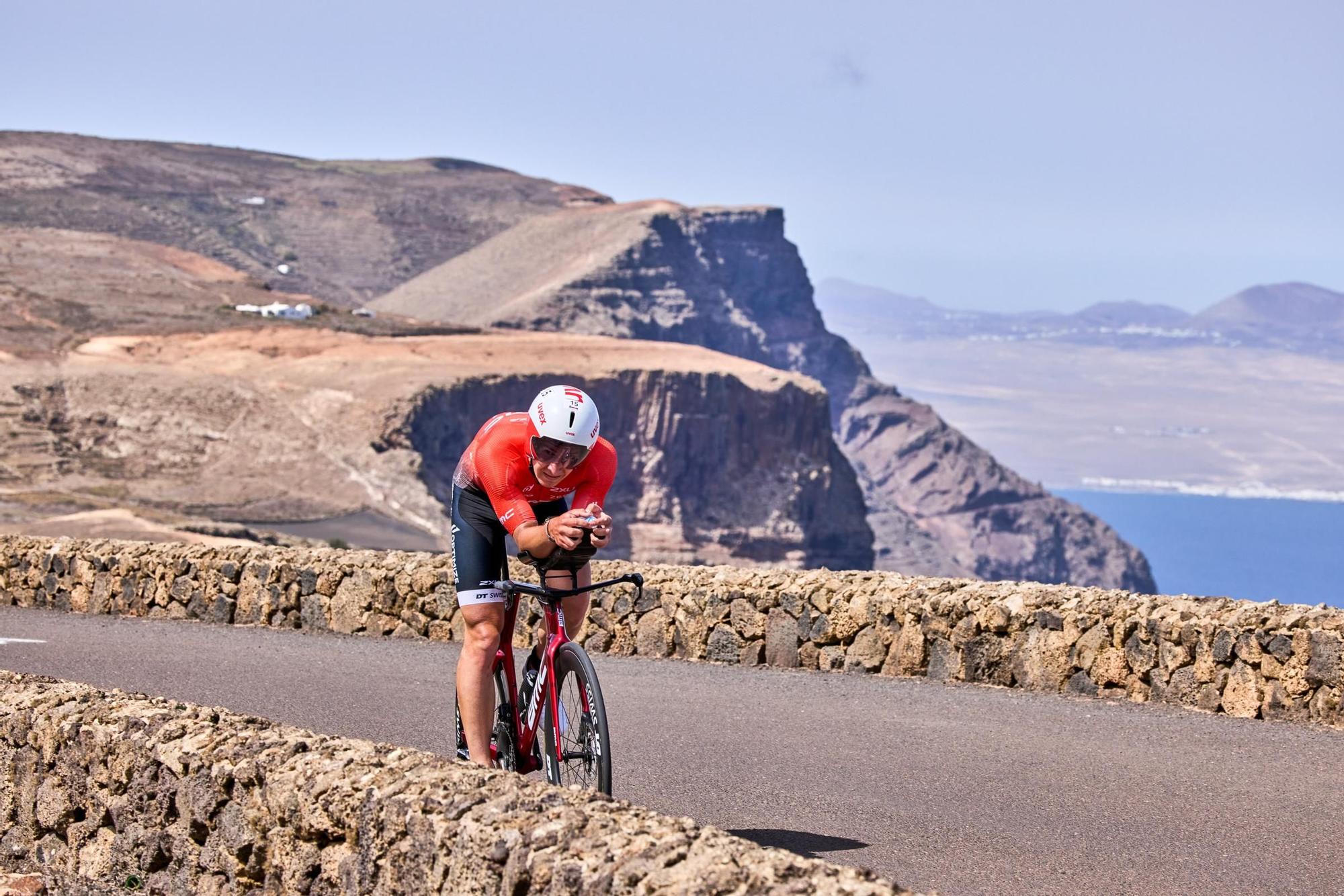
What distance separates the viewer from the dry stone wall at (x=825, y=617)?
9.49m

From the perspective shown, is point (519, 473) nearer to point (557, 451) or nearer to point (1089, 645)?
point (557, 451)

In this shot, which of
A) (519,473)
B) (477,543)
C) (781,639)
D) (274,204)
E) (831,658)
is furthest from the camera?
(274,204)

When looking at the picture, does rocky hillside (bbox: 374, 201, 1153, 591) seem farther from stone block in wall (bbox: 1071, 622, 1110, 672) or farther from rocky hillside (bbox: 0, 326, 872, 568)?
stone block in wall (bbox: 1071, 622, 1110, 672)

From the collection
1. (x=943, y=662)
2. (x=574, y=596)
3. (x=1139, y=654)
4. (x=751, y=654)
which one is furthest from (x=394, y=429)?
(x=574, y=596)

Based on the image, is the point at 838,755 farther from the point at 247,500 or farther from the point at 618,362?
the point at 618,362

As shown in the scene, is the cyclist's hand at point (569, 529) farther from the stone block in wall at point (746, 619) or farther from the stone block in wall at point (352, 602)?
the stone block in wall at point (352, 602)

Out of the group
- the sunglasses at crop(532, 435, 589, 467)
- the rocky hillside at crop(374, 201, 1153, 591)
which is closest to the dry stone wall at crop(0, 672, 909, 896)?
the sunglasses at crop(532, 435, 589, 467)

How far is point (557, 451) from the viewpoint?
625 cm

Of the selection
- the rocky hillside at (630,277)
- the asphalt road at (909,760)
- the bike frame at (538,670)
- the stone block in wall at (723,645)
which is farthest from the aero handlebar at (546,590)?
the rocky hillside at (630,277)

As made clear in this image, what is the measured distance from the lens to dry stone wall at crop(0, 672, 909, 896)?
4426 mm

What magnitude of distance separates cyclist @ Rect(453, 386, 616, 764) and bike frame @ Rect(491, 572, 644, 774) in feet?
0.29

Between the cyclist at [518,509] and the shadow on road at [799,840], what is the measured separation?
1.07 metres

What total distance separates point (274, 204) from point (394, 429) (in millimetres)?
89936

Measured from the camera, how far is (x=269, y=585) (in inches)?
520
